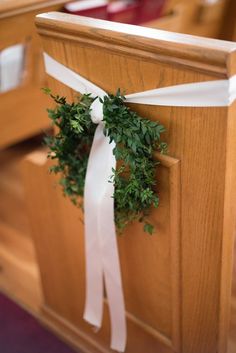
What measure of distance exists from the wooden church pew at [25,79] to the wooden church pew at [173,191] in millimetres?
283

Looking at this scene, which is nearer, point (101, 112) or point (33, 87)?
point (101, 112)

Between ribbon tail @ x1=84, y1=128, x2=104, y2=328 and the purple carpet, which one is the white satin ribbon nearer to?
ribbon tail @ x1=84, y1=128, x2=104, y2=328

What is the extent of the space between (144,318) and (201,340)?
19 centimetres

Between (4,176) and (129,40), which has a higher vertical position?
(129,40)

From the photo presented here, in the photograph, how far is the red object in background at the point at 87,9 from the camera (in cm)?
131

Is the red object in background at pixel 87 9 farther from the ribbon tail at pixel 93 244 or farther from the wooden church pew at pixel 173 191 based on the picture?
the ribbon tail at pixel 93 244

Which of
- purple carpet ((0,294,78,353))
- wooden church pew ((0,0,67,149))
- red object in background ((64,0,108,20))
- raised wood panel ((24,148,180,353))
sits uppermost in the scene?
red object in background ((64,0,108,20))

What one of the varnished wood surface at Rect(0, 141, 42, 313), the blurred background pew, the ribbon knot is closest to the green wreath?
the ribbon knot

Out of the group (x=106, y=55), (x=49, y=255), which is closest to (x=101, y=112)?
(x=106, y=55)

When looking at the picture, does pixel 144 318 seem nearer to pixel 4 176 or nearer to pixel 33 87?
pixel 33 87

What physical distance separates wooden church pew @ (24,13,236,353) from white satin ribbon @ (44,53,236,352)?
0.02 m

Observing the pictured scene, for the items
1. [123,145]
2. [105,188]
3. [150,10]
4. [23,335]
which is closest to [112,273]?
[105,188]

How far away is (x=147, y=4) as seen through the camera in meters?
1.55

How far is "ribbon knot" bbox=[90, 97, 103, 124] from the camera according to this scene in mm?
966
